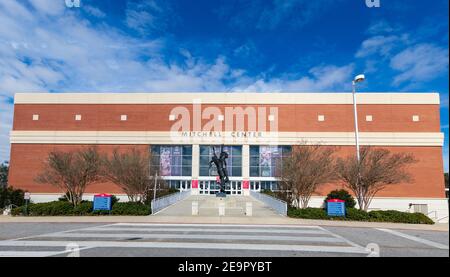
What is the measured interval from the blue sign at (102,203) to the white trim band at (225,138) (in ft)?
87.4

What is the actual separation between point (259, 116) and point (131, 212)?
2990 cm

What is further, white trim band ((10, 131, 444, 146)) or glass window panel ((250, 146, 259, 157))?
glass window panel ((250, 146, 259, 157))

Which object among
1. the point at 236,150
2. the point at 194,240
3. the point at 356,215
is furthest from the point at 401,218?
the point at 236,150

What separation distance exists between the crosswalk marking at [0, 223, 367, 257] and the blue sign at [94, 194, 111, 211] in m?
5.16

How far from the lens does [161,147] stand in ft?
148

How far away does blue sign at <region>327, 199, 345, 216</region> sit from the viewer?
55.4ft

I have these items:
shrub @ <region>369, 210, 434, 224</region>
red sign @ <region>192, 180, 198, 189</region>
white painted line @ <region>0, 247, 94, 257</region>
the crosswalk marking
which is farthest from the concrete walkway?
red sign @ <region>192, 180, 198, 189</region>

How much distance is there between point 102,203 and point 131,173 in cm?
368

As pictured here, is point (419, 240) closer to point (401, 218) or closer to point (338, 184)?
point (401, 218)

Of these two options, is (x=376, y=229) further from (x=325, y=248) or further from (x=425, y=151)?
(x=425, y=151)

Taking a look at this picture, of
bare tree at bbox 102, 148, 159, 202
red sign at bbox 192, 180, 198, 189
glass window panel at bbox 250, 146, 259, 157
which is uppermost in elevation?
glass window panel at bbox 250, 146, 259, 157

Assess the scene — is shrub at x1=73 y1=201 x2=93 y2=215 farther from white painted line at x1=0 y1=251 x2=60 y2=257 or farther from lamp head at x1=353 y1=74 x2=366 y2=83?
lamp head at x1=353 y1=74 x2=366 y2=83

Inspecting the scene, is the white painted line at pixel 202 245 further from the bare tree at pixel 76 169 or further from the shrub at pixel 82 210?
the bare tree at pixel 76 169
